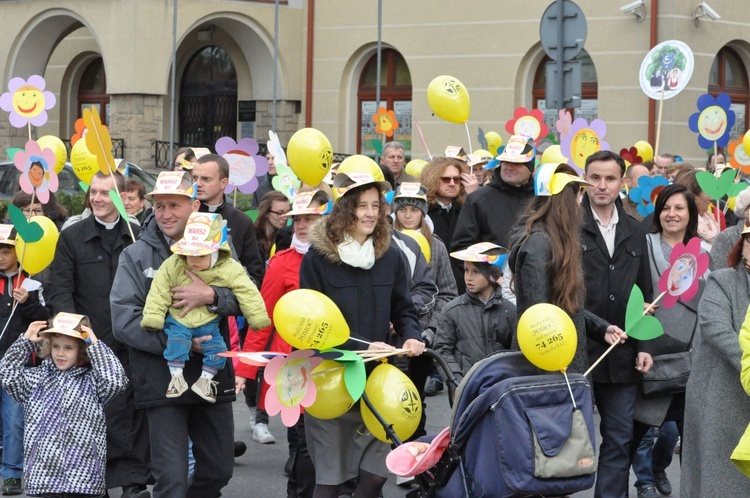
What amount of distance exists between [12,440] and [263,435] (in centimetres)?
194

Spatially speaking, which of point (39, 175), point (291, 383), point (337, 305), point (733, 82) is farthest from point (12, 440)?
point (733, 82)

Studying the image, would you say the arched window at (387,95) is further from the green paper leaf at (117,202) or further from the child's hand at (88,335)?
the child's hand at (88,335)

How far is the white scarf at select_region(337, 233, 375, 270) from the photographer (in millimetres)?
6289

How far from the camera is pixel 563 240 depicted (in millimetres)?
6297

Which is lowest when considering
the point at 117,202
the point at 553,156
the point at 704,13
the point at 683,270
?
the point at 683,270

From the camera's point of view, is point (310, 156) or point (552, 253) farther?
point (310, 156)

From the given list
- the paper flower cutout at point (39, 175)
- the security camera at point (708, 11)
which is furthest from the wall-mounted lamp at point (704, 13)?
the paper flower cutout at point (39, 175)

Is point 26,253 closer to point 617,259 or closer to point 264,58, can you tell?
point 617,259

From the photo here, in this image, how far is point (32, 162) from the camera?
8.82 m

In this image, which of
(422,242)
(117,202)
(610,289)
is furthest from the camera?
(422,242)

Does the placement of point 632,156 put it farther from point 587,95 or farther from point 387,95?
point 387,95

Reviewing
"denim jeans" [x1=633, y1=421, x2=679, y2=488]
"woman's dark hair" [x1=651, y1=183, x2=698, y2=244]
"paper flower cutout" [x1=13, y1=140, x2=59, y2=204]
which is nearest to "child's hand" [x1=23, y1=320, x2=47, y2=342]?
"paper flower cutout" [x1=13, y1=140, x2=59, y2=204]

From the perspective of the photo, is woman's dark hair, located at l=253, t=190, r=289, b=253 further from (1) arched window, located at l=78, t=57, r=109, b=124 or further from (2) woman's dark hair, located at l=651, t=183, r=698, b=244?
(1) arched window, located at l=78, t=57, r=109, b=124

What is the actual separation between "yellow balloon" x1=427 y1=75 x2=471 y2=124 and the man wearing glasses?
112 inches
